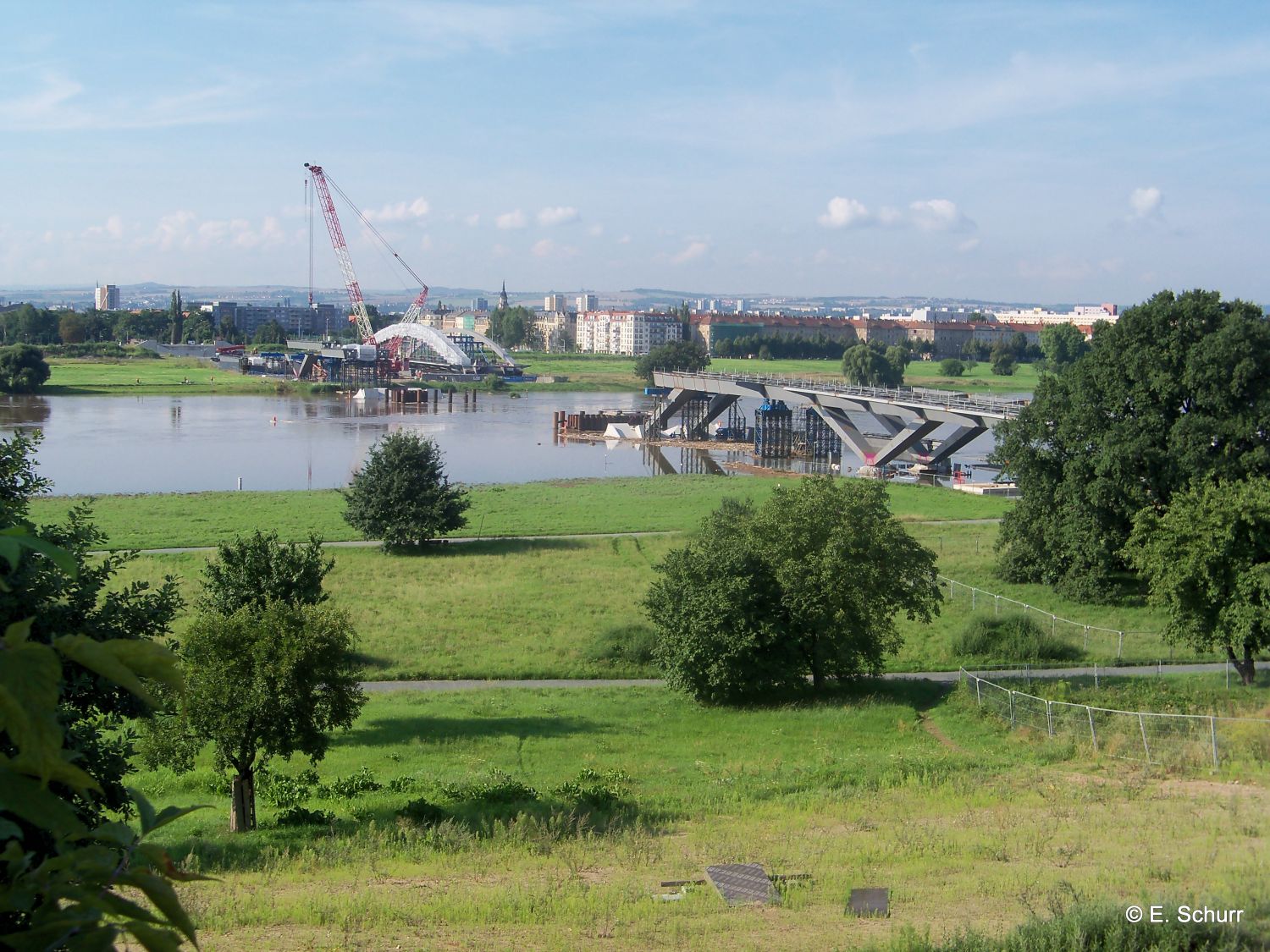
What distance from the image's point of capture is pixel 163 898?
1.56 metres

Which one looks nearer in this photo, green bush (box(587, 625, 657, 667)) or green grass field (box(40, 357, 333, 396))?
green bush (box(587, 625, 657, 667))

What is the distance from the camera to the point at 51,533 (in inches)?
305

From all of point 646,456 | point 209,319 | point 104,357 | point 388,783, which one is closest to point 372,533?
point 388,783

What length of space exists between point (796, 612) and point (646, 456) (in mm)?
41939

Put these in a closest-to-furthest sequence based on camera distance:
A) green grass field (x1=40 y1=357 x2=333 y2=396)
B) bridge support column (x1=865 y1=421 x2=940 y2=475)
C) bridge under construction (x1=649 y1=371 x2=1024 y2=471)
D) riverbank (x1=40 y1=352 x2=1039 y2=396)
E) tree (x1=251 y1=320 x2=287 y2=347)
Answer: bridge under construction (x1=649 y1=371 x2=1024 y2=471) < bridge support column (x1=865 y1=421 x2=940 y2=475) < green grass field (x1=40 y1=357 x2=333 y2=396) < riverbank (x1=40 y1=352 x2=1039 y2=396) < tree (x1=251 y1=320 x2=287 y2=347)

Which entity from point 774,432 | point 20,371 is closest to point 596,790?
point 774,432

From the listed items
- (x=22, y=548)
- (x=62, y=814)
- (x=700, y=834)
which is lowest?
(x=700, y=834)

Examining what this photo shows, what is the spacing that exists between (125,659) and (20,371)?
82962 mm

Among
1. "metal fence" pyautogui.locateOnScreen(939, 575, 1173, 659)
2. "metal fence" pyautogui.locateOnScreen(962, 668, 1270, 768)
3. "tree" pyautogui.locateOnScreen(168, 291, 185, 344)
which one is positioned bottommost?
"metal fence" pyautogui.locateOnScreen(939, 575, 1173, 659)

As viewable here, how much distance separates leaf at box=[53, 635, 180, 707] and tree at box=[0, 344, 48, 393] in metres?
82.4

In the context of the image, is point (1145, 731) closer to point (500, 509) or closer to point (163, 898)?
point (163, 898)

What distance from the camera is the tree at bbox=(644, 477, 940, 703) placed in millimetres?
16547

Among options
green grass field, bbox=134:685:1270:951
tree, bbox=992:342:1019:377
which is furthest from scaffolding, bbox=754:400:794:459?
tree, bbox=992:342:1019:377

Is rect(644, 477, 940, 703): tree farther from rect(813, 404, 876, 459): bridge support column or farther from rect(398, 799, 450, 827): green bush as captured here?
rect(813, 404, 876, 459): bridge support column
